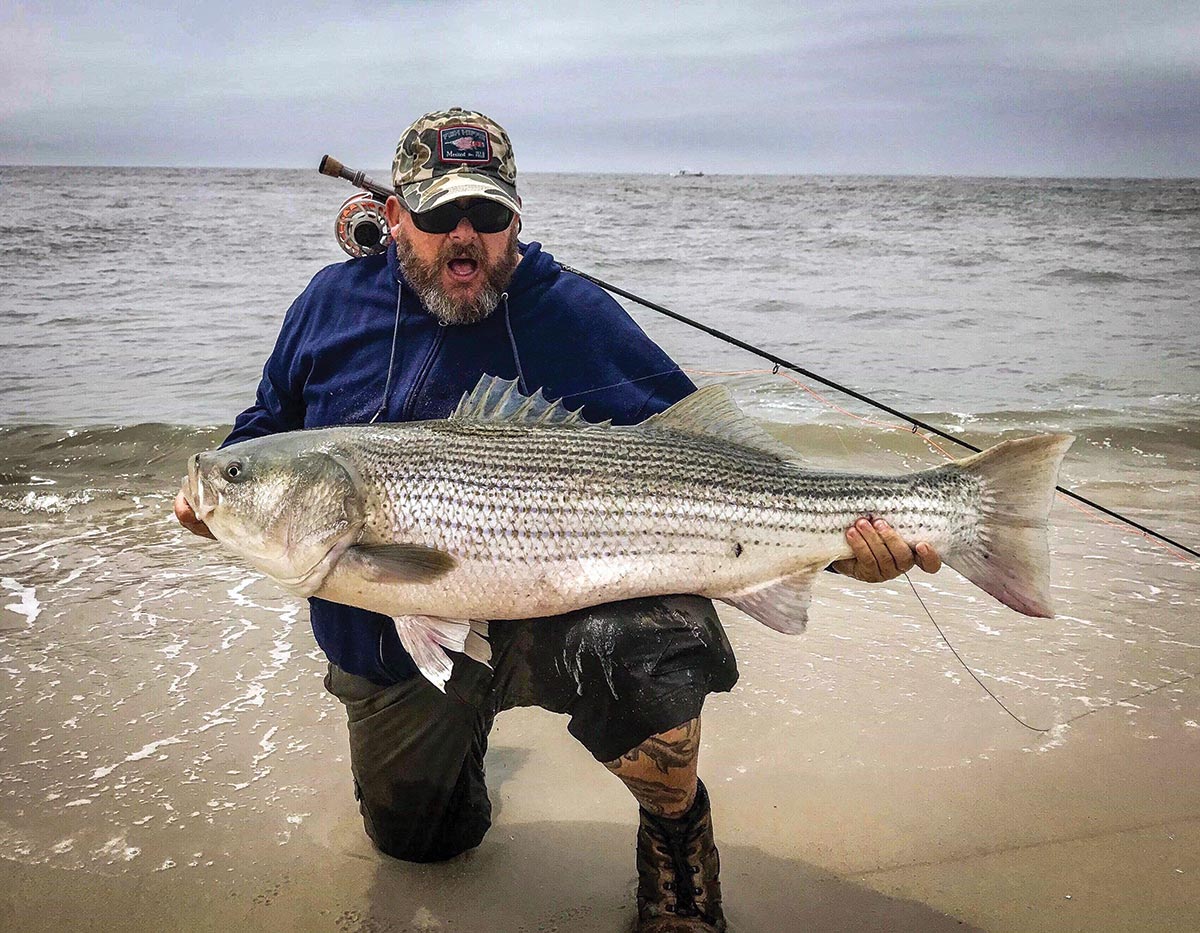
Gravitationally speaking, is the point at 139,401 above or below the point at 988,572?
below

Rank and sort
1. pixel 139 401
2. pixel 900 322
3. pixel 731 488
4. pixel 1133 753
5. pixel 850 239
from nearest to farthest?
pixel 731 488, pixel 1133 753, pixel 139 401, pixel 900 322, pixel 850 239

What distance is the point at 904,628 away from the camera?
17.9ft

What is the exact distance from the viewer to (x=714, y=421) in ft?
11.5

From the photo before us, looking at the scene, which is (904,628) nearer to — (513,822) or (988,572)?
(988,572)

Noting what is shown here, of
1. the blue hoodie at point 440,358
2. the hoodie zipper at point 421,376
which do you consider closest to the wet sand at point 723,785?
the blue hoodie at point 440,358

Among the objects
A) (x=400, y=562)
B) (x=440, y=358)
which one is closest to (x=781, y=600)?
(x=400, y=562)

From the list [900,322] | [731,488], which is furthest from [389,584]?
[900,322]

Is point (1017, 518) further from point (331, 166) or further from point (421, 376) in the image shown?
point (331, 166)

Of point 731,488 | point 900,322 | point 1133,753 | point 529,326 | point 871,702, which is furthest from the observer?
point 900,322

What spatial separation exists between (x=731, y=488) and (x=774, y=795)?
137 cm

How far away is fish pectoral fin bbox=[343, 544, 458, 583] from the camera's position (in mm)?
2971

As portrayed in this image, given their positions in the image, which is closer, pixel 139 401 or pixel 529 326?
pixel 529 326

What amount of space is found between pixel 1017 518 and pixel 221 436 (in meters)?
9.26

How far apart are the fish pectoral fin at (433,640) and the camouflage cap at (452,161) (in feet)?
5.19
